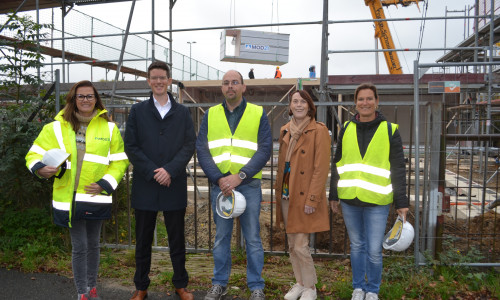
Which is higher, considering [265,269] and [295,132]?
[295,132]

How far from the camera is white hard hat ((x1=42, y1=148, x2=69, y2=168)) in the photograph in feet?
10.9

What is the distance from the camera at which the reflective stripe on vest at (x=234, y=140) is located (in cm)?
371

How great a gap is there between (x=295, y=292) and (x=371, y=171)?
1.40 meters

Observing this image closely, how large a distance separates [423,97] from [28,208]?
12.4 m

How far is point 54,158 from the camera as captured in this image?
131 inches

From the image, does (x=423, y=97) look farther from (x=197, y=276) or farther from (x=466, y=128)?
(x=197, y=276)

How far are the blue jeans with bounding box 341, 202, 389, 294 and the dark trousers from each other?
165 centimetres

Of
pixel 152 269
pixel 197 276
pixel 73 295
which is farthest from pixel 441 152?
pixel 73 295

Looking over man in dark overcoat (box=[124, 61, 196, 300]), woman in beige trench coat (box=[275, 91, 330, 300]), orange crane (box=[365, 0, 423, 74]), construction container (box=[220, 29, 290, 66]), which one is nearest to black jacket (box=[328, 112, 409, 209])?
woman in beige trench coat (box=[275, 91, 330, 300])

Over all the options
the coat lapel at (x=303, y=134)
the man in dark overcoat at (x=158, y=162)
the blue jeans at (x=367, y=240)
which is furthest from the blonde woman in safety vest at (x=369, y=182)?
the man in dark overcoat at (x=158, y=162)

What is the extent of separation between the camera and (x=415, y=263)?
169 inches

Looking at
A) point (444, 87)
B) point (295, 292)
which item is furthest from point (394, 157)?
point (295, 292)

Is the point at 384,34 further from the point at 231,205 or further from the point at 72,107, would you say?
the point at 72,107

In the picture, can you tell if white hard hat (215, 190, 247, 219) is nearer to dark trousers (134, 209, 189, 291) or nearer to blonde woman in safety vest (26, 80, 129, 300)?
dark trousers (134, 209, 189, 291)
